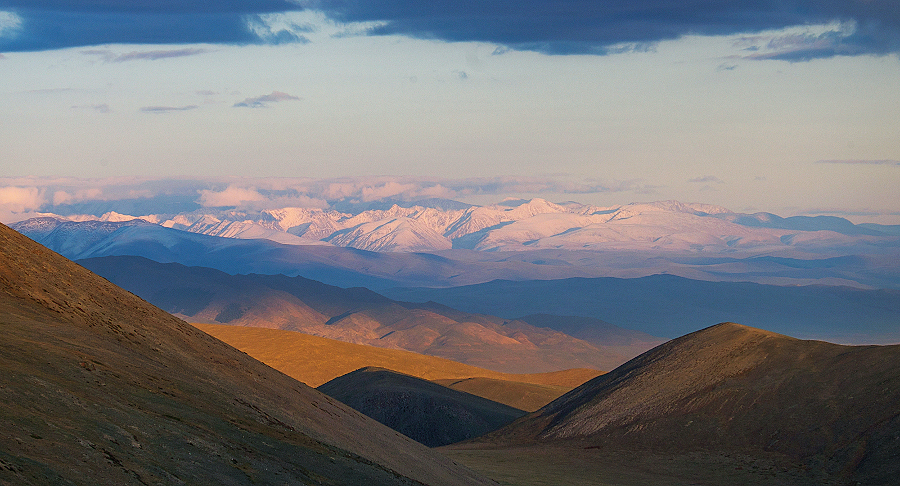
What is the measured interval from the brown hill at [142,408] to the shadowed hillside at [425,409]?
166ft

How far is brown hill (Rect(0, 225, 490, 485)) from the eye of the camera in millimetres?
24969

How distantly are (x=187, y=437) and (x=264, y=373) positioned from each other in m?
24.1

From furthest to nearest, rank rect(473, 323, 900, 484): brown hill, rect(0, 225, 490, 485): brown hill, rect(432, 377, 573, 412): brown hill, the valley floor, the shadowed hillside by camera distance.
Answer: rect(432, 377, 573, 412): brown hill → the shadowed hillside → rect(473, 323, 900, 484): brown hill → the valley floor → rect(0, 225, 490, 485): brown hill

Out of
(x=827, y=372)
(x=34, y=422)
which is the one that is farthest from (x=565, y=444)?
(x=34, y=422)

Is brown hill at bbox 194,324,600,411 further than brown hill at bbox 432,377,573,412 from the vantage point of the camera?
Yes

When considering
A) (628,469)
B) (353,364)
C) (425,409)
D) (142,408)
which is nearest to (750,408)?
(628,469)

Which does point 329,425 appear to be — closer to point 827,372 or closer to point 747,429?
point 747,429

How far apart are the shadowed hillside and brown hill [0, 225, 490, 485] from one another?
50446 mm

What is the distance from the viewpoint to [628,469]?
66188 millimetres

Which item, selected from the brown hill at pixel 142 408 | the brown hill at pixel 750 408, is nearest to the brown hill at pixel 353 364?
the brown hill at pixel 750 408

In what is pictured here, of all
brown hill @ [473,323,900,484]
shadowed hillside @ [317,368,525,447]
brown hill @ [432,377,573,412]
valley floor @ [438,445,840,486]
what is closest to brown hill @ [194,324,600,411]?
brown hill @ [432,377,573,412]

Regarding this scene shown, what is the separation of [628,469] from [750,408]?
46.4 feet

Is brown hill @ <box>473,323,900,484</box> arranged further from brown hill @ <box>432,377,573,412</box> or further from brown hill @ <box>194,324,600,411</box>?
brown hill @ <box>194,324,600,411</box>

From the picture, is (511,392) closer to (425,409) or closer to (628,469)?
(425,409)
